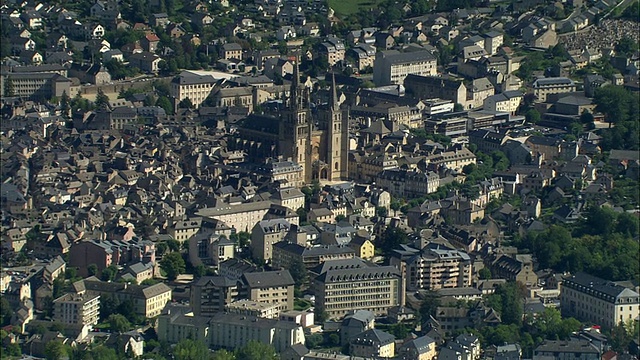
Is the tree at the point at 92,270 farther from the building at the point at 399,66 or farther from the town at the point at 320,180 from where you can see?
the building at the point at 399,66

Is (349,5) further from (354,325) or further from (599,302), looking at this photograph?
(354,325)

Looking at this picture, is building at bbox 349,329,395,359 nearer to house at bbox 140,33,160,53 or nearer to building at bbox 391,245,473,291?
building at bbox 391,245,473,291

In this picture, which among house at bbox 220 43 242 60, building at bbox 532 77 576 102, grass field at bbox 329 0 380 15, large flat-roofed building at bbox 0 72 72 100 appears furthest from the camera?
grass field at bbox 329 0 380 15

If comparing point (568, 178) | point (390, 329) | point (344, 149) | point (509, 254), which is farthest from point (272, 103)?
point (390, 329)

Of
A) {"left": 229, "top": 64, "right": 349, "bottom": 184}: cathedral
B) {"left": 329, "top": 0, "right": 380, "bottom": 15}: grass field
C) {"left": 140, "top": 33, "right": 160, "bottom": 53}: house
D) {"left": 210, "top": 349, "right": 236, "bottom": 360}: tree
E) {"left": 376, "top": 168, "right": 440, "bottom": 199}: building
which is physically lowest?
{"left": 210, "top": 349, "right": 236, "bottom": 360}: tree

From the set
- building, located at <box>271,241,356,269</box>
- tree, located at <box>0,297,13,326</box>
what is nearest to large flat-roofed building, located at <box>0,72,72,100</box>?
building, located at <box>271,241,356,269</box>

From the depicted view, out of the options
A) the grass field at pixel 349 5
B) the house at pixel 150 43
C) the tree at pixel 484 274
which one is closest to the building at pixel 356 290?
the tree at pixel 484 274

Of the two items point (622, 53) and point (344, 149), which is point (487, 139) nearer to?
point (344, 149)

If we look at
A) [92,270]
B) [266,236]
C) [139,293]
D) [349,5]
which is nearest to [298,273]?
[266,236]
